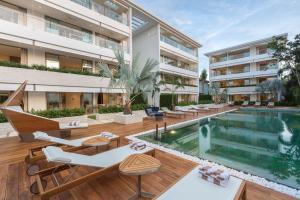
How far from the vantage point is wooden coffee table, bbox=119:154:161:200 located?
2623 mm

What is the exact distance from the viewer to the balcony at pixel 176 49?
71.7 feet

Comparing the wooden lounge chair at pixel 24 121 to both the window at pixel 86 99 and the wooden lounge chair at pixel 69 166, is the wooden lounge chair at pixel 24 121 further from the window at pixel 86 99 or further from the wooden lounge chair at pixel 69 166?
the window at pixel 86 99

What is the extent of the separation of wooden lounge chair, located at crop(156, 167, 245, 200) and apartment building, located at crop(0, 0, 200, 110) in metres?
9.92

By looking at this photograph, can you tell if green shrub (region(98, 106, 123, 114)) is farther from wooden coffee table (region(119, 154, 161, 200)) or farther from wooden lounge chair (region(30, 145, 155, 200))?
wooden coffee table (region(119, 154, 161, 200))

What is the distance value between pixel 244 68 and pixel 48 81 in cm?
3663

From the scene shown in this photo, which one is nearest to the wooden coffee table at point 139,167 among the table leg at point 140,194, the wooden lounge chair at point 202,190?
the table leg at point 140,194

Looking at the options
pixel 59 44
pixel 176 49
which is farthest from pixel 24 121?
pixel 176 49

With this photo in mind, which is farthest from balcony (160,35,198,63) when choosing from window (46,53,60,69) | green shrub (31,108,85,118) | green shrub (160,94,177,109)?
green shrub (31,108,85,118)

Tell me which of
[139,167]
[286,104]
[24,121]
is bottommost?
[139,167]

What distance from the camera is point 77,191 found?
304 centimetres

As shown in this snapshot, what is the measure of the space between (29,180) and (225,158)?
572 centimetres

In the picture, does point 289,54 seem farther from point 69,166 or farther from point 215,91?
point 69,166

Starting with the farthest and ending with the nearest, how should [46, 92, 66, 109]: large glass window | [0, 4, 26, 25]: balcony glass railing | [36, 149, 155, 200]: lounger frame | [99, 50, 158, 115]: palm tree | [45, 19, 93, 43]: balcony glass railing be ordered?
1. [46, 92, 66, 109]: large glass window
2. [45, 19, 93, 43]: balcony glass railing
3. [99, 50, 158, 115]: palm tree
4. [0, 4, 26, 25]: balcony glass railing
5. [36, 149, 155, 200]: lounger frame

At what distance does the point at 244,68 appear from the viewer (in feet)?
111
